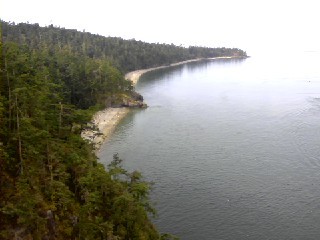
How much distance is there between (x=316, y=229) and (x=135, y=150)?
1496 inches

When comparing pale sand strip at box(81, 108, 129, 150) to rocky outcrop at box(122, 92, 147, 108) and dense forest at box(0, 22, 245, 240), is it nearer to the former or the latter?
rocky outcrop at box(122, 92, 147, 108)

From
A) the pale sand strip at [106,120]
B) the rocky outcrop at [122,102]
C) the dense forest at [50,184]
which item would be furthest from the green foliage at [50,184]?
the rocky outcrop at [122,102]

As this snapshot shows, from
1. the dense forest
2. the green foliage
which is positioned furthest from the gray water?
the dense forest

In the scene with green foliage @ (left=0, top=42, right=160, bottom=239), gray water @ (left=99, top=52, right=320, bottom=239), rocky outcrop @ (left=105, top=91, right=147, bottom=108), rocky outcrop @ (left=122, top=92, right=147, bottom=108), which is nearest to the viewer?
green foliage @ (left=0, top=42, right=160, bottom=239)

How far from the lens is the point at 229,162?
2500 inches

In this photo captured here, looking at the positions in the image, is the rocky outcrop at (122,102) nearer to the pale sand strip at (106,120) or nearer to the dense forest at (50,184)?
the pale sand strip at (106,120)

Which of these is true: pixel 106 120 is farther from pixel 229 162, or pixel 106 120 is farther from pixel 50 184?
pixel 50 184

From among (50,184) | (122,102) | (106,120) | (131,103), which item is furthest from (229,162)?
(122,102)

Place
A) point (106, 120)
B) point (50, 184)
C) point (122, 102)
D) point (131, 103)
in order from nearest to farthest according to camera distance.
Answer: point (50, 184) → point (106, 120) → point (122, 102) → point (131, 103)

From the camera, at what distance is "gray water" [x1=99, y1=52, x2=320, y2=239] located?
44375 mm

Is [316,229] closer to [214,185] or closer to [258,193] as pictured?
[258,193]

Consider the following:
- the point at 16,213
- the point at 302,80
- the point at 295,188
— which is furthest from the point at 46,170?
the point at 302,80

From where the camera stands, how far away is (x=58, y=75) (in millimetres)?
85500

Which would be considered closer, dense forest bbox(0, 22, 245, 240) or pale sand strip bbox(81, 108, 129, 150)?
dense forest bbox(0, 22, 245, 240)
